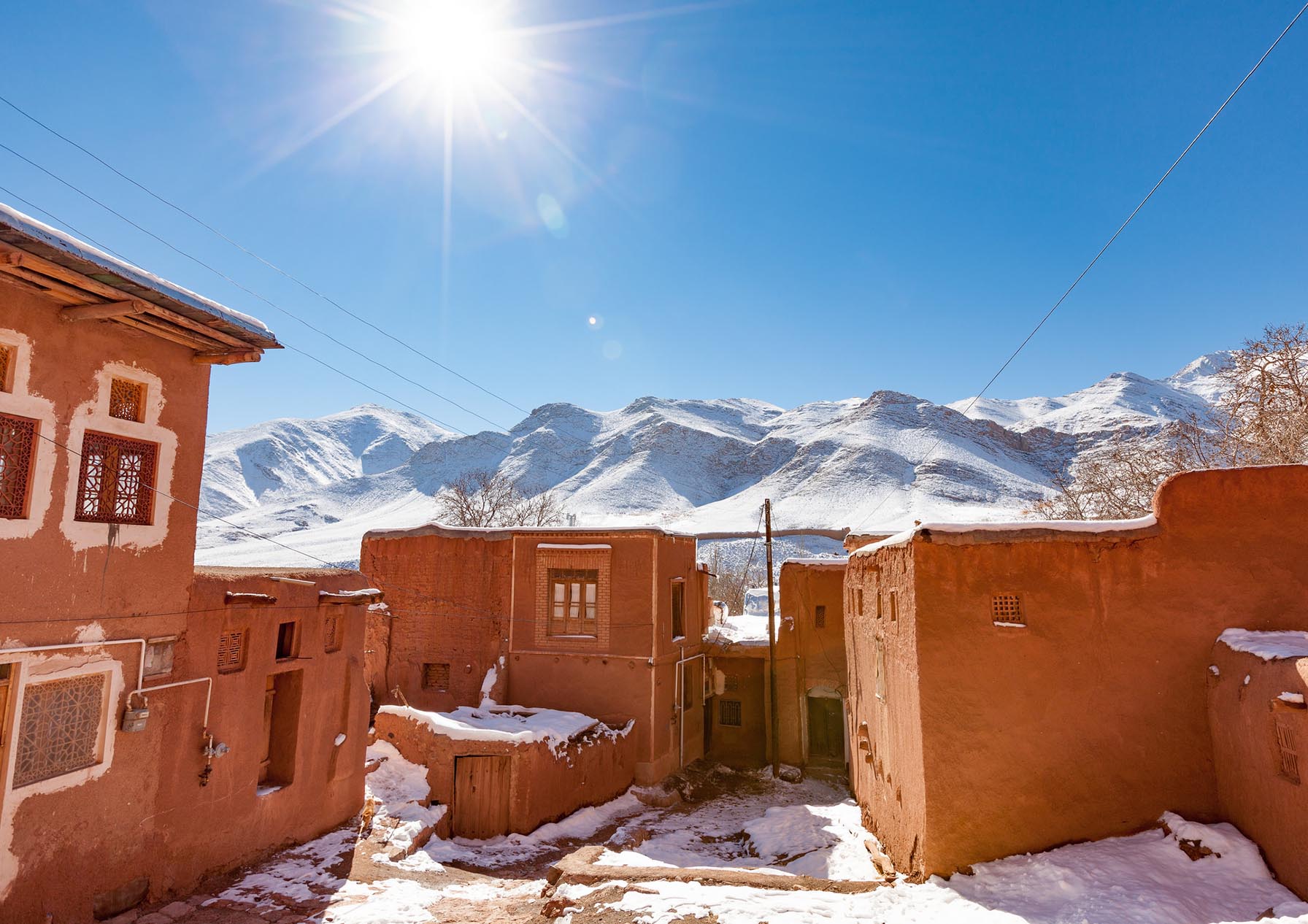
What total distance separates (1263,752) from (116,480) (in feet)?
45.6

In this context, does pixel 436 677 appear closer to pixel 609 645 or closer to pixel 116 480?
pixel 609 645

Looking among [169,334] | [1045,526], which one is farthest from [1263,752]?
[169,334]

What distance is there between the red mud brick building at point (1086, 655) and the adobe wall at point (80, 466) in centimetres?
1034

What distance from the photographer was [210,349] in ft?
Answer: 33.8

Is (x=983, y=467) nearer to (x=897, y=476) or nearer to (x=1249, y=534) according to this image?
(x=897, y=476)

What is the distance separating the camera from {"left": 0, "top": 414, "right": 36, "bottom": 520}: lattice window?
7.76 m

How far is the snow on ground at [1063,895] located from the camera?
23.7 ft

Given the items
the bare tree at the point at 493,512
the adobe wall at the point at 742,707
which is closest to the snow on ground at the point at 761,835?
the adobe wall at the point at 742,707

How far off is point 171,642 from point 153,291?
4.70 meters

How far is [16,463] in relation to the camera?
311 inches

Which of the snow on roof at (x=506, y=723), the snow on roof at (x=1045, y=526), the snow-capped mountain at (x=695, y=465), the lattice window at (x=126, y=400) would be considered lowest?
the snow on roof at (x=506, y=723)

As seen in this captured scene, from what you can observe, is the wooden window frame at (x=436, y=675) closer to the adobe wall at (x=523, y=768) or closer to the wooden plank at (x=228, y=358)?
the adobe wall at (x=523, y=768)

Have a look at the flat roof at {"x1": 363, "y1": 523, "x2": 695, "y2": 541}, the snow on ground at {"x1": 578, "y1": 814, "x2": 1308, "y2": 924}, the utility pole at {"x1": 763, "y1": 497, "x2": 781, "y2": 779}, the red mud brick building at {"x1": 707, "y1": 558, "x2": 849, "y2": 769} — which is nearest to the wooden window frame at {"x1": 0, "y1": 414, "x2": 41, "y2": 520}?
the snow on ground at {"x1": 578, "y1": 814, "x2": 1308, "y2": 924}

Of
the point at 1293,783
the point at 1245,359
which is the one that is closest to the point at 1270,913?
the point at 1293,783
